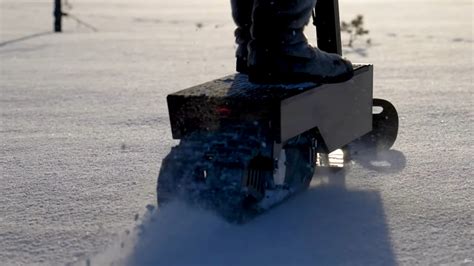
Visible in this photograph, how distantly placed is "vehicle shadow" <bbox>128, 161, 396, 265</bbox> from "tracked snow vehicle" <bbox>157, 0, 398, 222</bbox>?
0.13 ft

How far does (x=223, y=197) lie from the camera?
156cm

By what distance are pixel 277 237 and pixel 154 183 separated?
0.58 meters

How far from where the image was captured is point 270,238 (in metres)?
1.54

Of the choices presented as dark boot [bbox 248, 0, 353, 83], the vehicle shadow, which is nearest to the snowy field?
the vehicle shadow

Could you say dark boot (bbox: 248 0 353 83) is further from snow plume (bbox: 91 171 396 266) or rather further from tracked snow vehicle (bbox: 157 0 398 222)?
snow plume (bbox: 91 171 396 266)

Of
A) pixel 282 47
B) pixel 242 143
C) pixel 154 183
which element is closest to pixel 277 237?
pixel 242 143

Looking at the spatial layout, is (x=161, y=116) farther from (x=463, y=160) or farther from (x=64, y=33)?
Result: (x=64, y=33)

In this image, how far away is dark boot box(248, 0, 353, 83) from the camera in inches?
67.5

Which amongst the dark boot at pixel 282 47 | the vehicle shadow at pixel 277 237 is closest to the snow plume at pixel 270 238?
the vehicle shadow at pixel 277 237

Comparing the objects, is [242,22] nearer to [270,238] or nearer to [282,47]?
[282,47]

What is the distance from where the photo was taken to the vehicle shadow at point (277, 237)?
1.43 meters

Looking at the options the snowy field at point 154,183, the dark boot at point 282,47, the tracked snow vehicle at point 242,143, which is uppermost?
the dark boot at point 282,47

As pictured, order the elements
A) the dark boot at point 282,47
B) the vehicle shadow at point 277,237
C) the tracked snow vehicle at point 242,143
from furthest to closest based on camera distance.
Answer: the dark boot at point 282,47
the tracked snow vehicle at point 242,143
the vehicle shadow at point 277,237

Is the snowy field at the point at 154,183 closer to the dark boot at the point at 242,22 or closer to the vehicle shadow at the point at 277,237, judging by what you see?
the vehicle shadow at the point at 277,237
